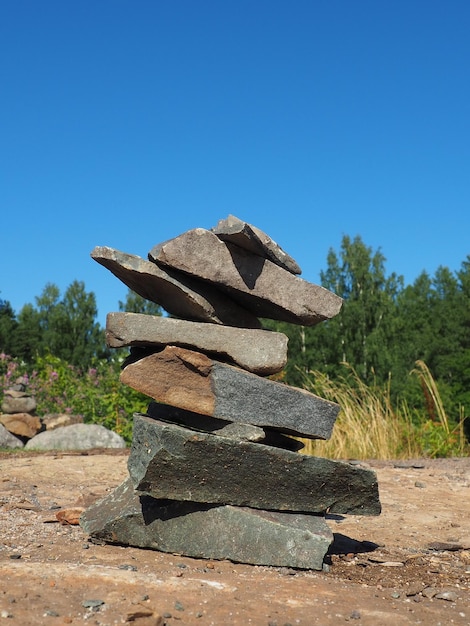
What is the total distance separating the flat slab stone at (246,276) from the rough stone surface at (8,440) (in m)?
8.74

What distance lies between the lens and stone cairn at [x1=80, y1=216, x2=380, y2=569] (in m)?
5.29

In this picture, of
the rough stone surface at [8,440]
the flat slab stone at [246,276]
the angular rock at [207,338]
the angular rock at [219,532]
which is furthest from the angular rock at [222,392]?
the rough stone surface at [8,440]

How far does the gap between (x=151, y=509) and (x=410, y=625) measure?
220cm

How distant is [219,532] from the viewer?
5.35 m

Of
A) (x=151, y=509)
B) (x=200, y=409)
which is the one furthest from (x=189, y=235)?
(x=151, y=509)

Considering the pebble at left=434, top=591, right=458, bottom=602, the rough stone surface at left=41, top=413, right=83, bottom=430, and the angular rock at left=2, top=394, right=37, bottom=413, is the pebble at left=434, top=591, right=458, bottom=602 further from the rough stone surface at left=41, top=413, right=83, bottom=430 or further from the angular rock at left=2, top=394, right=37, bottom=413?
the angular rock at left=2, top=394, right=37, bottom=413

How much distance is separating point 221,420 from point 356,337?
15132 mm

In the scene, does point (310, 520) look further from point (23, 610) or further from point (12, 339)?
point (12, 339)

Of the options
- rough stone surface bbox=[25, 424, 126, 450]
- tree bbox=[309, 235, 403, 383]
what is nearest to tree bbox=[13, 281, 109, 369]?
tree bbox=[309, 235, 403, 383]

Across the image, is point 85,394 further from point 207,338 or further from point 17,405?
point 207,338

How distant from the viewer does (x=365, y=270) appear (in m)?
20.9

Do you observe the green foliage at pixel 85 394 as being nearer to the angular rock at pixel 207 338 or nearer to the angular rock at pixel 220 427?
the angular rock at pixel 220 427

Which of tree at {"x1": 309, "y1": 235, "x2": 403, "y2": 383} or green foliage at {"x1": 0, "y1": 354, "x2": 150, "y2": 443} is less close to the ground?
tree at {"x1": 309, "y1": 235, "x2": 403, "y2": 383}

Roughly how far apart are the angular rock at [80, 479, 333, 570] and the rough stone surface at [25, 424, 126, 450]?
708cm
